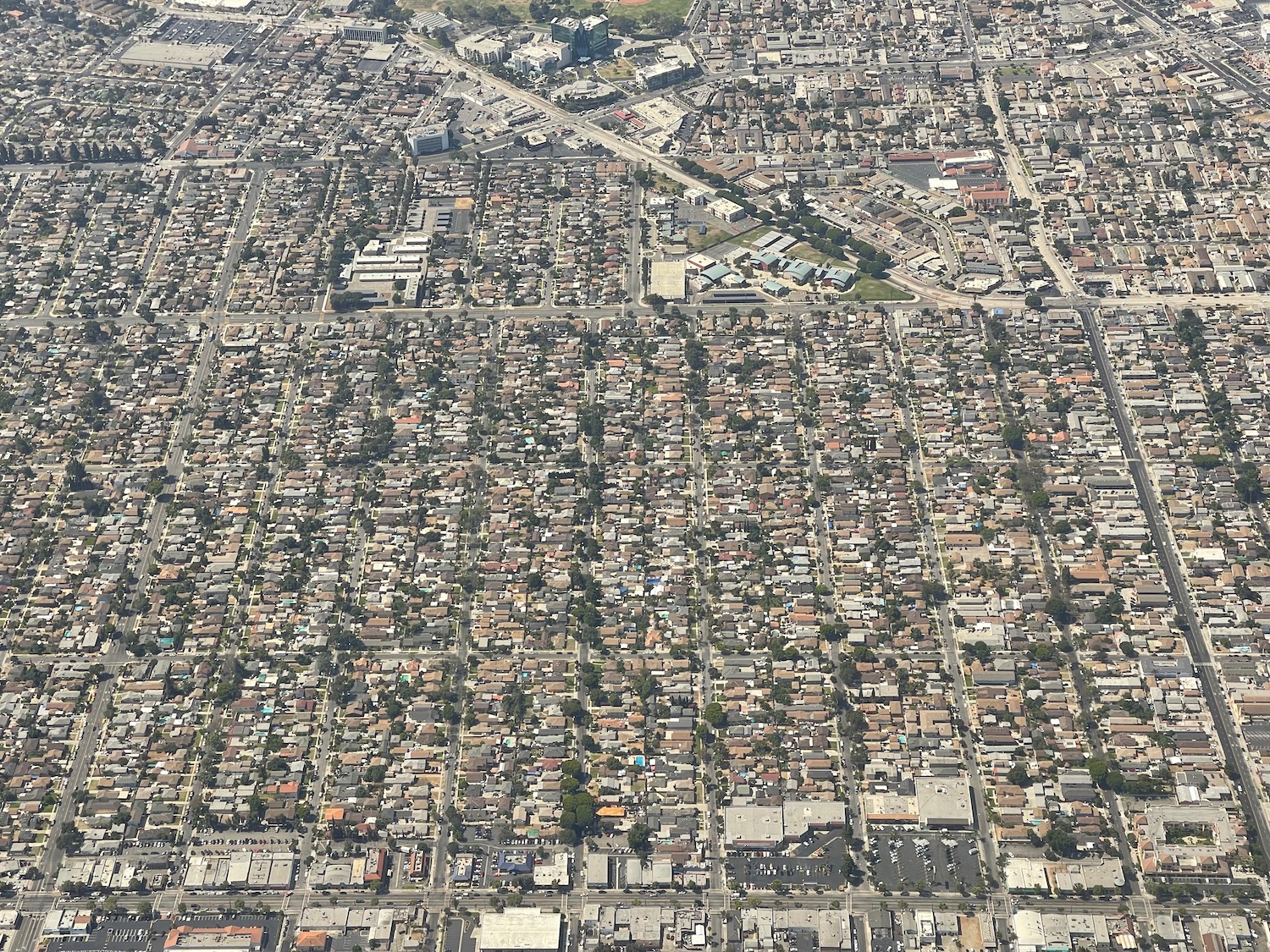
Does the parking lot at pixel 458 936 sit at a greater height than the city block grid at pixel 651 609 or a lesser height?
lesser

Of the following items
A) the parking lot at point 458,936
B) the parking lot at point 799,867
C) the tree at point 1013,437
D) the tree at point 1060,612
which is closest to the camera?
the parking lot at point 458,936

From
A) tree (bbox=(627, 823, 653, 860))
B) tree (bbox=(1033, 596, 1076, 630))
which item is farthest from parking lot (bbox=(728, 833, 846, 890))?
tree (bbox=(1033, 596, 1076, 630))

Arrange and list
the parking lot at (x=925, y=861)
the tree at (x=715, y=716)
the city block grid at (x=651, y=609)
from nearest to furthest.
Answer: the parking lot at (x=925, y=861), the city block grid at (x=651, y=609), the tree at (x=715, y=716)

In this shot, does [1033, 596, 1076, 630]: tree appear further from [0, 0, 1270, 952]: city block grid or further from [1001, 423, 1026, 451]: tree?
[1001, 423, 1026, 451]: tree

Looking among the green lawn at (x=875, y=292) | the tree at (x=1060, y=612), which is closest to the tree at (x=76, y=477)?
the green lawn at (x=875, y=292)

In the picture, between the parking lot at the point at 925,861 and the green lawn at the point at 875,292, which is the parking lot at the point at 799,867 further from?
the green lawn at the point at 875,292

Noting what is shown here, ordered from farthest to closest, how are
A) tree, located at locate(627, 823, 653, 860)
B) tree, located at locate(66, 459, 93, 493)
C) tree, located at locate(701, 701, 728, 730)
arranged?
tree, located at locate(66, 459, 93, 493), tree, located at locate(701, 701, 728, 730), tree, located at locate(627, 823, 653, 860)

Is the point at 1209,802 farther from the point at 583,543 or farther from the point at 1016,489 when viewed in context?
the point at 583,543

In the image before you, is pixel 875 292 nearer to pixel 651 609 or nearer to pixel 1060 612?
pixel 1060 612
